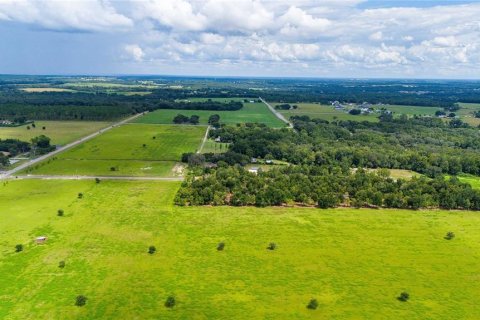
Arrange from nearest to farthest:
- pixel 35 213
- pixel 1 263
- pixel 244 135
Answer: pixel 1 263 → pixel 35 213 → pixel 244 135

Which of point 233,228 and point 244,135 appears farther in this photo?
point 244,135

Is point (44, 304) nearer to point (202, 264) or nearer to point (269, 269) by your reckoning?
point (202, 264)

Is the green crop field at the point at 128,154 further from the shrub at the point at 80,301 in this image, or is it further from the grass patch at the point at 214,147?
the shrub at the point at 80,301

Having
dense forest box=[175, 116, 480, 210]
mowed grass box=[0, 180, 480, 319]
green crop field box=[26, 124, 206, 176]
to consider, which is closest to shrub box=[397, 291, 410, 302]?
mowed grass box=[0, 180, 480, 319]

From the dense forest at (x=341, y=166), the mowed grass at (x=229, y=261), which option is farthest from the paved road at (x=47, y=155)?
the dense forest at (x=341, y=166)

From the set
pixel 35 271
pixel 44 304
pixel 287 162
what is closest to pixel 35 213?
pixel 35 271

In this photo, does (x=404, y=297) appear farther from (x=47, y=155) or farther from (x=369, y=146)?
(x=47, y=155)
